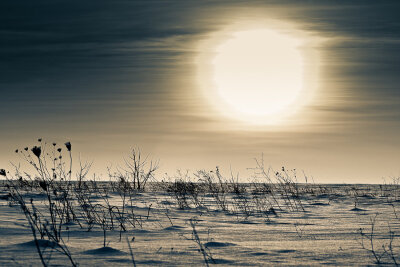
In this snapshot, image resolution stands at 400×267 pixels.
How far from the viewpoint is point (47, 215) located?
6031mm

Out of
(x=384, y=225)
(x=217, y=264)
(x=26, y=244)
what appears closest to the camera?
(x=217, y=264)

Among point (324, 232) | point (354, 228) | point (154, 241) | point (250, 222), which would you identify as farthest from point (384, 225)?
point (154, 241)

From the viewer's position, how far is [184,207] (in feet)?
27.3

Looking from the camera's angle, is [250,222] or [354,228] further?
[250,222]

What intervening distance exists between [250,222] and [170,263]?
10.4 ft

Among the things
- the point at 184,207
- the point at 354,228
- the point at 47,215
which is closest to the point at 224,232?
the point at 354,228

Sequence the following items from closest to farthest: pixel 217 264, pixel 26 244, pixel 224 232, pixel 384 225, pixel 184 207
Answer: pixel 217 264 < pixel 26 244 < pixel 224 232 < pixel 384 225 < pixel 184 207

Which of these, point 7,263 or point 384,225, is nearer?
point 7,263

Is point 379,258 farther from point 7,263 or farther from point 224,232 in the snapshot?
point 7,263

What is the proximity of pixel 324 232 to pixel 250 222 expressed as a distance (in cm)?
135

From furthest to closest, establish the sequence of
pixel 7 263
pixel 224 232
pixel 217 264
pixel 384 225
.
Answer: pixel 384 225, pixel 224 232, pixel 217 264, pixel 7 263

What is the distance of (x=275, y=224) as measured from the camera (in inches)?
237

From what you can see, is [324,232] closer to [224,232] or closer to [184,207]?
[224,232]

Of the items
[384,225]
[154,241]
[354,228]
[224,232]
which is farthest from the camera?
[384,225]
